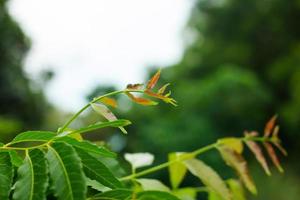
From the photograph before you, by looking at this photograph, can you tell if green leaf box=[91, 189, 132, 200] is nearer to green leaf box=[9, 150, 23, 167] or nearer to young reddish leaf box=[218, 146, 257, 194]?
green leaf box=[9, 150, 23, 167]

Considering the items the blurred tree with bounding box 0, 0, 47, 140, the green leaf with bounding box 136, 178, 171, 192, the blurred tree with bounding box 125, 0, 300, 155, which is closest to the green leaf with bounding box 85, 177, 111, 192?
the green leaf with bounding box 136, 178, 171, 192

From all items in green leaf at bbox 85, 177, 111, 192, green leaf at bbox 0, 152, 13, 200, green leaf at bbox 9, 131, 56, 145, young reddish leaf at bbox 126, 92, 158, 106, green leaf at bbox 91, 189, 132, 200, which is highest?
young reddish leaf at bbox 126, 92, 158, 106

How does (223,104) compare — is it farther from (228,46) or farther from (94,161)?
(94,161)

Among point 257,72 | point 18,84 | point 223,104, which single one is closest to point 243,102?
point 223,104

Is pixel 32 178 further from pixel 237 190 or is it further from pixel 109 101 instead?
pixel 237 190

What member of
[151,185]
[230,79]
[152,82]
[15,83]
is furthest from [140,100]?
[230,79]

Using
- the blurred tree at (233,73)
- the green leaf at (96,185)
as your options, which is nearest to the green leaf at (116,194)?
the green leaf at (96,185)
